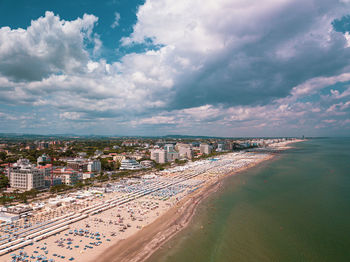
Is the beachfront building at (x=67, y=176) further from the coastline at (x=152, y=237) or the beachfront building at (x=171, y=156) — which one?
the beachfront building at (x=171, y=156)

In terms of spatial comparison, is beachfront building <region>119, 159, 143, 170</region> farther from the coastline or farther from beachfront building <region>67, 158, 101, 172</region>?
the coastline

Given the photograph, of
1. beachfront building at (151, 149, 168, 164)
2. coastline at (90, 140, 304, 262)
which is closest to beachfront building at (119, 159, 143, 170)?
beachfront building at (151, 149, 168, 164)

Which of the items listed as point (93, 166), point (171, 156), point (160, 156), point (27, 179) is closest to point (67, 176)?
point (27, 179)

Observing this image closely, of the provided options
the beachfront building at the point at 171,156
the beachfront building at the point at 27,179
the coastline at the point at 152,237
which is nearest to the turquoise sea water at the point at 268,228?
the coastline at the point at 152,237

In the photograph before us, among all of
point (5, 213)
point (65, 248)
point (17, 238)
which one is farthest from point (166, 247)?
point (5, 213)

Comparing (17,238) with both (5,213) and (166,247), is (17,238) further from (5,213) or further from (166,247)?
(166,247)

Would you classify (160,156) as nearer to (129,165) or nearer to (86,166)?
(129,165)
